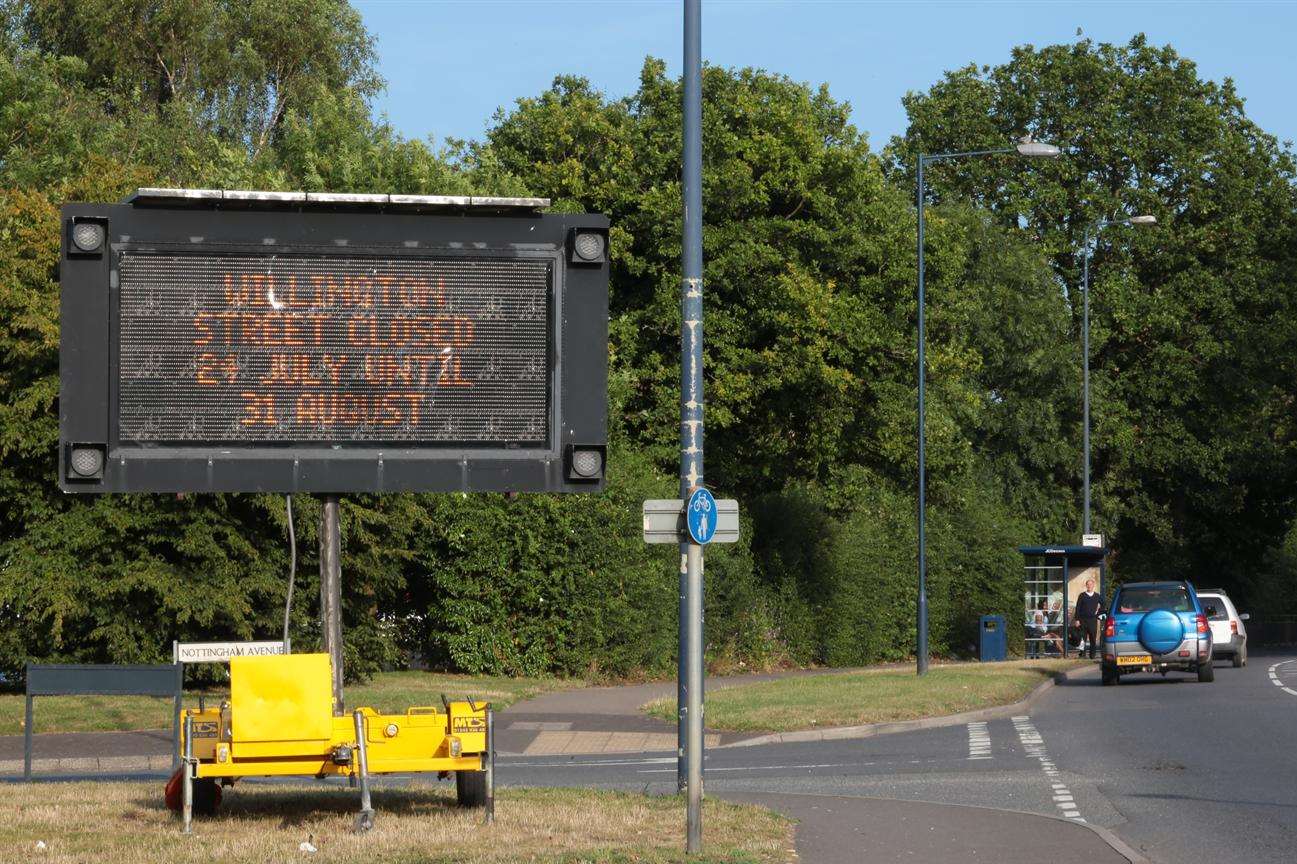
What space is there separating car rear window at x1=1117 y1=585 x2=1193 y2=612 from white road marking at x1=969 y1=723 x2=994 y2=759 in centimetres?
930

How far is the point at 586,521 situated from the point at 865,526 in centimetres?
1227

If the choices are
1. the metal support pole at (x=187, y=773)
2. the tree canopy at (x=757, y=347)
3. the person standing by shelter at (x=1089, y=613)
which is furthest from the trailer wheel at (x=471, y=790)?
the person standing by shelter at (x=1089, y=613)

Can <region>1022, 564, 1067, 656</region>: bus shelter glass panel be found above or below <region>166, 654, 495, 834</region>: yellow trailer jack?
below

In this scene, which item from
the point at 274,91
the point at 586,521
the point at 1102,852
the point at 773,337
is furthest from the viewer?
the point at 274,91

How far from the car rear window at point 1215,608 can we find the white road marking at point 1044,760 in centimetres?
1567

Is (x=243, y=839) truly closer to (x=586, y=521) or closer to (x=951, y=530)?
(x=586, y=521)

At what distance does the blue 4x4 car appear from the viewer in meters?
30.3

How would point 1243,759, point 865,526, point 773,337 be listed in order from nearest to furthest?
1. point 1243,759
2. point 773,337
3. point 865,526

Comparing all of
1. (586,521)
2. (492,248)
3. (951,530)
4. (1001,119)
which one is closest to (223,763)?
(492,248)

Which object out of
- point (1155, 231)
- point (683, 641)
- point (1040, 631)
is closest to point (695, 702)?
point (683, 641)

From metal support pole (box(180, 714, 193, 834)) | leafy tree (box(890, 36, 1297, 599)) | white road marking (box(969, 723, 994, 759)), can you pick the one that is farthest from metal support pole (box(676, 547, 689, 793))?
leafy tree (box(890, 36, 1297, 599))

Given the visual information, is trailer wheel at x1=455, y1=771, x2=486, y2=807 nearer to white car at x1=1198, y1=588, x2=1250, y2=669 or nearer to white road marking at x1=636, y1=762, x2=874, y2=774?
white road marking at x1=636, y1=762, x2=874, y2=774

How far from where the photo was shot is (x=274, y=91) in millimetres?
49688

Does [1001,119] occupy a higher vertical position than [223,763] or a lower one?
higher
